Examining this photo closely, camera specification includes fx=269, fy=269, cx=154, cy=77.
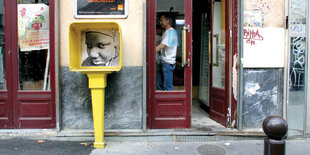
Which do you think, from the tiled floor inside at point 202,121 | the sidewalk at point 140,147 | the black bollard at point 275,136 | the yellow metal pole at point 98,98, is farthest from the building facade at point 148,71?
the black bollard at point 275,136

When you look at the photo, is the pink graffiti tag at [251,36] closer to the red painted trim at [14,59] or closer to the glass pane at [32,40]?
the glass pane at [32,40]

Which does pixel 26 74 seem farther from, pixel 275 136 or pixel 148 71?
pixel 275 136

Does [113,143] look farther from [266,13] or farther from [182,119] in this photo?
[266,13]

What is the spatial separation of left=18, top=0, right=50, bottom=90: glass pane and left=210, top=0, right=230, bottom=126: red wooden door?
315 cm

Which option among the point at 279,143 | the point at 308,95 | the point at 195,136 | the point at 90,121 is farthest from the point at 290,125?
the point at 90,121

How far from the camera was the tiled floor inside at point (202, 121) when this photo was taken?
16.2ft

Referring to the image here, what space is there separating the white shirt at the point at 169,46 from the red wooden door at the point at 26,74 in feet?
6.30

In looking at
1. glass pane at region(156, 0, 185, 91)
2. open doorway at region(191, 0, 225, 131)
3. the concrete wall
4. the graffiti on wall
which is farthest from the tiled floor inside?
the graffiti on wall

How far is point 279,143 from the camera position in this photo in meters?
2.24

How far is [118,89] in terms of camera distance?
4598 millimetres

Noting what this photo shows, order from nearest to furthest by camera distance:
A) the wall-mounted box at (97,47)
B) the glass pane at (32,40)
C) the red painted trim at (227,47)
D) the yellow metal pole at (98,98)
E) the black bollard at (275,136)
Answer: the black bollard at (275,136) < the yellow metal pole at (98,98) < the wall-mounted box at (97,47) < the glass pane at (32,40) < the red painted trim at (227,47)

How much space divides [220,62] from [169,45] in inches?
45.6

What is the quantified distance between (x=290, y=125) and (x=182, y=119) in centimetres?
189

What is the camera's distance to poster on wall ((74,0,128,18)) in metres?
4.51
